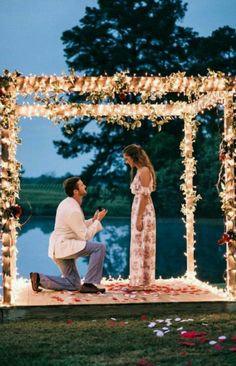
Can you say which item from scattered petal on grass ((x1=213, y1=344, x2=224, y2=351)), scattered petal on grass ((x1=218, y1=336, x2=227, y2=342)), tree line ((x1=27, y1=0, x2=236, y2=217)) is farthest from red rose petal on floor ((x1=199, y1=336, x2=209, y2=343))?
tree line ((x1=27, y1=0, x2=236, y2=217))

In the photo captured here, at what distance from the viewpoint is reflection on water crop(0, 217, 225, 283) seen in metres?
17.2

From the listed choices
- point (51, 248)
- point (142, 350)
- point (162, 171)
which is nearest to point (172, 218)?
point (162, 171)

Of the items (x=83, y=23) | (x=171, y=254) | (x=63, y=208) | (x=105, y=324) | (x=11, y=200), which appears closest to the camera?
(x=105, y=324)

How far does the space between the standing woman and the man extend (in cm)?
47

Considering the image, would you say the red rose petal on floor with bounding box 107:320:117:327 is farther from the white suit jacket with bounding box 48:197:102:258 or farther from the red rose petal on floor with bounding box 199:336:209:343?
the white suit jacket with bounding box 48:197:102:258

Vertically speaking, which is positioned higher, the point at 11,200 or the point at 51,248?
the point at 11,200

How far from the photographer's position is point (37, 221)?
3322 centimetres

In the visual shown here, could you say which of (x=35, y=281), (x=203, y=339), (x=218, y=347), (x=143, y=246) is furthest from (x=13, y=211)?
(x=218, y=347)

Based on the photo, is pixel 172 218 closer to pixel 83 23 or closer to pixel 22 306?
pixel 83 23

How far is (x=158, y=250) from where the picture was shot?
2167 centimetres

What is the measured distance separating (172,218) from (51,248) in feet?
66.1

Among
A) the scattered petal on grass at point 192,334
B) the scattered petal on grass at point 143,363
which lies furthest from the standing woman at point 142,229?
the scattered petal on grass at point 143,363

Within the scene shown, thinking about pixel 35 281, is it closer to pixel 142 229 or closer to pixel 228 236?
pixel 142 229

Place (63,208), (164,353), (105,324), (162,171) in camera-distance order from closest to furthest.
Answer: (164,353), (105,324), (63,208), (162,171)
